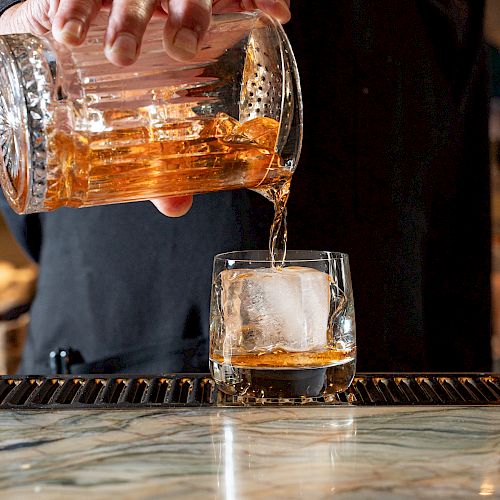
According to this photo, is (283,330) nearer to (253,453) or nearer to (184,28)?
(253,453)

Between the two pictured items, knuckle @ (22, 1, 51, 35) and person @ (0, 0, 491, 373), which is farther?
person @ (0, 0, 491, 373)

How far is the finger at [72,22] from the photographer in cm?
85

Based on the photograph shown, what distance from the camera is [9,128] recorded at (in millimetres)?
893

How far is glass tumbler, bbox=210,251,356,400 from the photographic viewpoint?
941 millimetres

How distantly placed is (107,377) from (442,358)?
75 cm

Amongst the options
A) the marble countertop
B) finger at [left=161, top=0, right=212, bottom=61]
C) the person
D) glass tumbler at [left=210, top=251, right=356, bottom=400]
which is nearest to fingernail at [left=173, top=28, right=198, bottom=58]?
finger at [left=161, top=0, right=212, bottom=61]

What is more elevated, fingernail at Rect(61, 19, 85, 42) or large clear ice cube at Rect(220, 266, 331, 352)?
fingernail at Rect(61, 19, 85, 42)

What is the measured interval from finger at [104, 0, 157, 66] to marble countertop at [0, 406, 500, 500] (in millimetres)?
356

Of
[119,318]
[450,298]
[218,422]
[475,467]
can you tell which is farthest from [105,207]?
[475,467]

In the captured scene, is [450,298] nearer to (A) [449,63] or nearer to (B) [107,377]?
(A) [449,63]

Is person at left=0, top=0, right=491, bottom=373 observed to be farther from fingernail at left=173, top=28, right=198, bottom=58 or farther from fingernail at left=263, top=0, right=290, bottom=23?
fingernail at left=173, top=28, right=198, bottom=58

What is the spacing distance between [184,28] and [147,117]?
0.31 feet

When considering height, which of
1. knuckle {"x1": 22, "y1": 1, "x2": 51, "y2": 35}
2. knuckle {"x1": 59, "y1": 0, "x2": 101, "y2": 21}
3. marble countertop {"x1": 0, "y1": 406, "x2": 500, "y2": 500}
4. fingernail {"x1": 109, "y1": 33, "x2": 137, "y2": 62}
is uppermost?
knuckle {"x1": 22, "y1": 1, "x2": 51, "y2": 35}

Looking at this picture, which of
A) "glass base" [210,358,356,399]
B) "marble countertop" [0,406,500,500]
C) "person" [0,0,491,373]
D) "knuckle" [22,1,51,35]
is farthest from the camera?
"person" [0,0,491,373]
